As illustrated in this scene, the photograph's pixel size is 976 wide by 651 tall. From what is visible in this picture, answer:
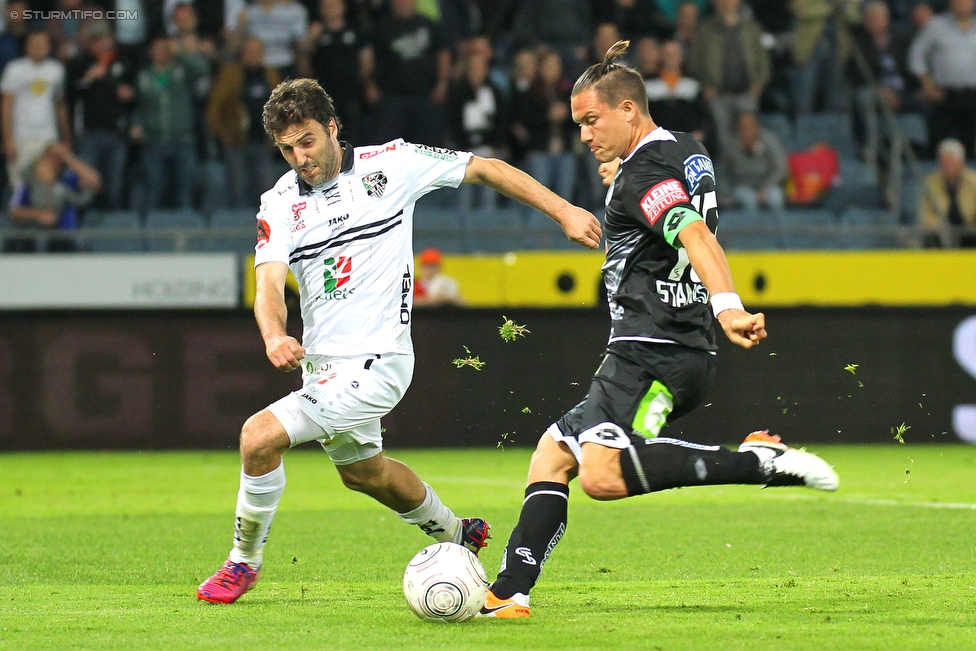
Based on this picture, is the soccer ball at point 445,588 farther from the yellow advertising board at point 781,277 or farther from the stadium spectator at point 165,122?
the stadium spectator at point 165,122

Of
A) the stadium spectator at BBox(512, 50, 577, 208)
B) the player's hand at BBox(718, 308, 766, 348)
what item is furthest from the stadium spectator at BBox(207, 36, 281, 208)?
the player's hand at BBox(718, 308, 766, 348)

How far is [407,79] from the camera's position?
54.7 ft

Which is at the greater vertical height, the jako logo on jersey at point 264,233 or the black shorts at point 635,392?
the jako logo on jersey at point 264,233

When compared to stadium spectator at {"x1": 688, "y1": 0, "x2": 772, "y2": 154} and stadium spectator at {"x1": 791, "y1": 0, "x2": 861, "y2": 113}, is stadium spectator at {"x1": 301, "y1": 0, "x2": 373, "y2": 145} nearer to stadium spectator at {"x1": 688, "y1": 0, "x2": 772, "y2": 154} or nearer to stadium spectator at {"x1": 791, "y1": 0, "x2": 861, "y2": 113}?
stadium spectator at {"x1": 688, "y1": 0, "x2": 772, "y2": 154}

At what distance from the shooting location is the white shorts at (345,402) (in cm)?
602

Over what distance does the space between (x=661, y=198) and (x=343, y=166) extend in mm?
1608

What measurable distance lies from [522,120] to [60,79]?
5.16 meters

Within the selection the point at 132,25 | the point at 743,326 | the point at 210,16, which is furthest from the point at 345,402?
the point at 210,16

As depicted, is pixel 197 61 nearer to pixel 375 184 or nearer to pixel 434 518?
pixel 375 184

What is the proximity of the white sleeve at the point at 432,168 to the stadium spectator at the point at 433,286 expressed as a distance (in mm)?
8239

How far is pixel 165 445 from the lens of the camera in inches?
553

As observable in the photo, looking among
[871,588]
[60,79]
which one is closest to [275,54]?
[60,79]

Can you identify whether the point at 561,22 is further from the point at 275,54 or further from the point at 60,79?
the point at 60,79

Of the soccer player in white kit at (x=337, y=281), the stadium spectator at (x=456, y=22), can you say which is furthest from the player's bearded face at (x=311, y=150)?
the stadium spectator at (x=456, y=22)
